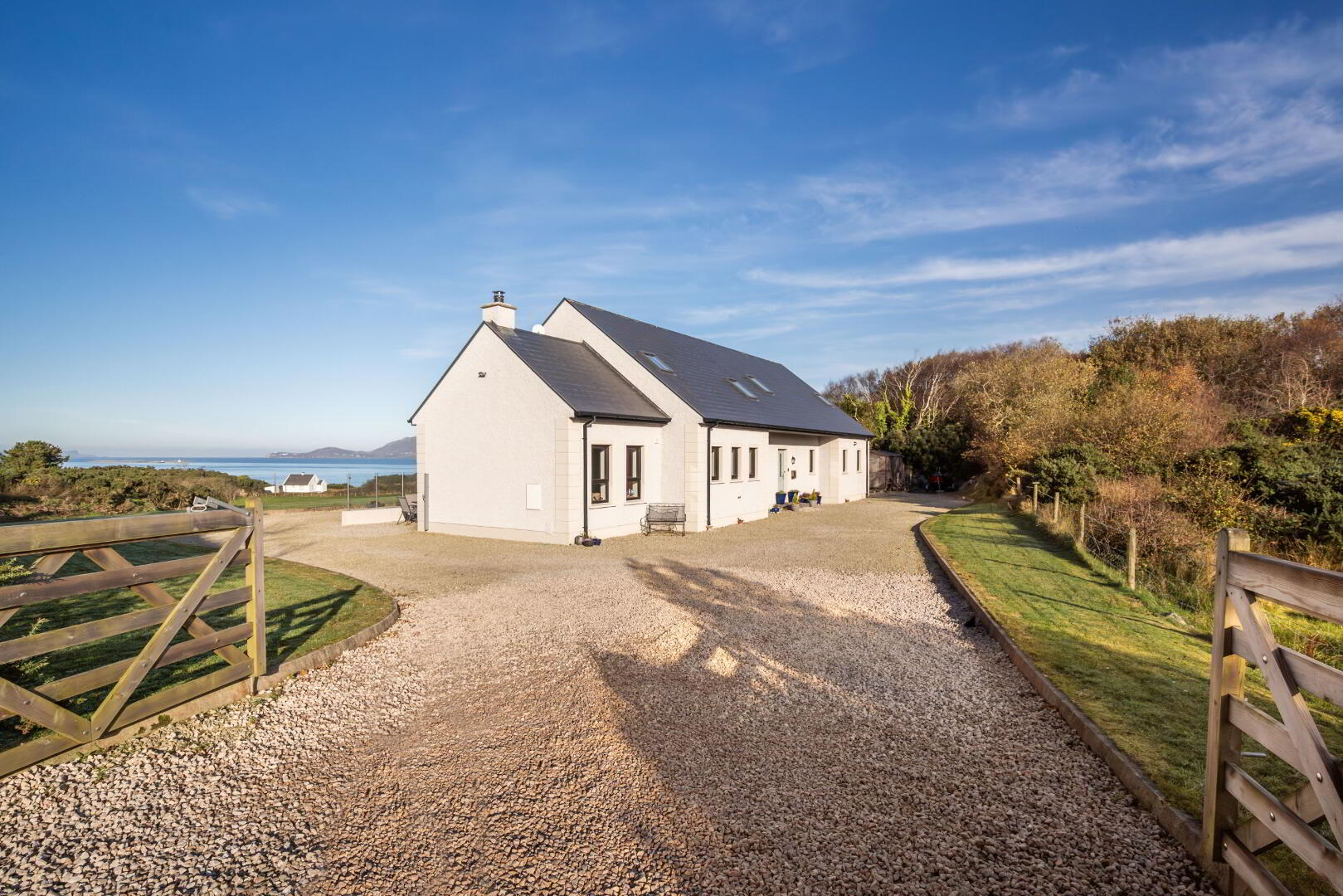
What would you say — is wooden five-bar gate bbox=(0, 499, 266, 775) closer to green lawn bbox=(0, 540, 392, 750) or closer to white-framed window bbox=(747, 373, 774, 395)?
green lawn bbox=(0, 540, 392, 750)

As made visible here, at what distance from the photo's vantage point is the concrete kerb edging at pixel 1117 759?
11.4ft

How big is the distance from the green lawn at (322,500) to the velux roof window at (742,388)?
41.0ft

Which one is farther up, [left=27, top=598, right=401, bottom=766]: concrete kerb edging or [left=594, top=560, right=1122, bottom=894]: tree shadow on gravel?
[left=27, top=598, right=401, bottom=766]: concrete kerb edging

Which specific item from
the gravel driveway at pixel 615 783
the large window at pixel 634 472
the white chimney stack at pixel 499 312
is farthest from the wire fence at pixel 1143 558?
the white chimney stack at pixel 499 312

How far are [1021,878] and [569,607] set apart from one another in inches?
260

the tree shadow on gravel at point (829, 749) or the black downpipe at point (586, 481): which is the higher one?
the black downpipe at point (586, 481)

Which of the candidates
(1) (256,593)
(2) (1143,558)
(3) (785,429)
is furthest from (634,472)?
(1) (256,593)

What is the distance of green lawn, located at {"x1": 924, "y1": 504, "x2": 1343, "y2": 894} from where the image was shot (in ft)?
13.9

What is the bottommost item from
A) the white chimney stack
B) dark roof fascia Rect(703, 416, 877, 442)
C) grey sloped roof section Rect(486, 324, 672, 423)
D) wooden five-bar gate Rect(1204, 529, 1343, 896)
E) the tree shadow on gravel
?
the tree shadow on gravel

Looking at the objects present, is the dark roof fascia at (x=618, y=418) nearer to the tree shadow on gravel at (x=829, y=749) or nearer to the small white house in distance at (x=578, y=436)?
the small white house in distance at (x=578, y=436)

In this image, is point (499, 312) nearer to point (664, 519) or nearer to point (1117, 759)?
point (664, 519)

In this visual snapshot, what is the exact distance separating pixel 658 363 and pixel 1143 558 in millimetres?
12821

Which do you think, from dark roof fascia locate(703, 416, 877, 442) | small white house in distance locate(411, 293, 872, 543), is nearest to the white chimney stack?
small white house in distance locate(411, 293, 872, 543)

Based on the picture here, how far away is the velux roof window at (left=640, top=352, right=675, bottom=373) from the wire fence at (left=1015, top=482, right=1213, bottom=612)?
10826 mm
